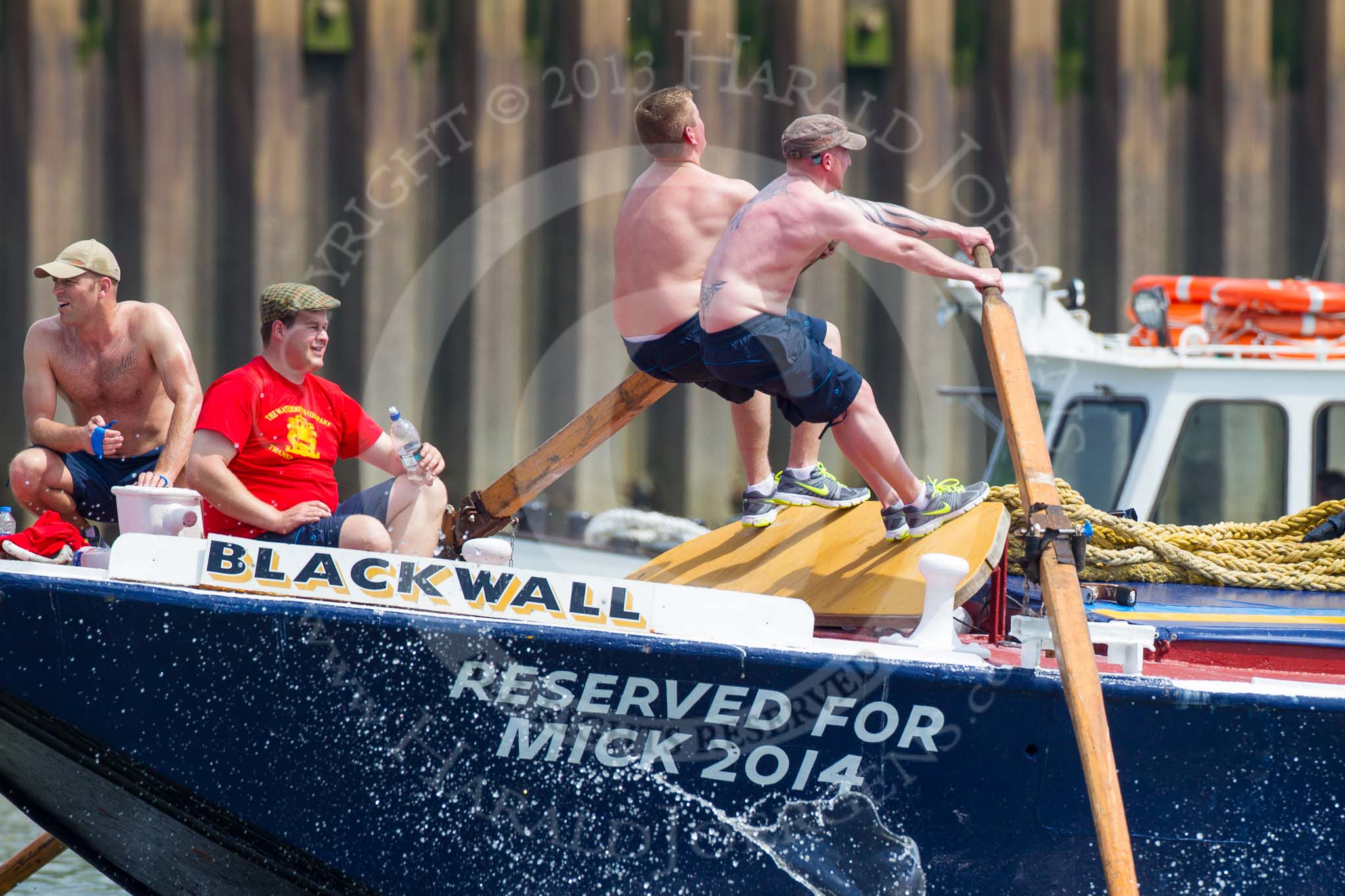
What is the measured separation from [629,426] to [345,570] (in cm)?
554

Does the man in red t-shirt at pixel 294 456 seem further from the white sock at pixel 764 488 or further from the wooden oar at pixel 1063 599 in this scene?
the wooden oar at pixel 1063 599

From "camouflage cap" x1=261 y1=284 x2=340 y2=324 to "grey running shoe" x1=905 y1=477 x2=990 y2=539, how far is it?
1731 mm

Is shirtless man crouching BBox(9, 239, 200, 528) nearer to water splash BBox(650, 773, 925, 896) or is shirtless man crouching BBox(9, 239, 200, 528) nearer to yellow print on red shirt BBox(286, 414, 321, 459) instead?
yellow print on red shirt BBox(286, 414, 321, 459)

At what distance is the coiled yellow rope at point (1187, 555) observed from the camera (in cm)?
460

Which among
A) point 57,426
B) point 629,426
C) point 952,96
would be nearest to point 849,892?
point 57,426

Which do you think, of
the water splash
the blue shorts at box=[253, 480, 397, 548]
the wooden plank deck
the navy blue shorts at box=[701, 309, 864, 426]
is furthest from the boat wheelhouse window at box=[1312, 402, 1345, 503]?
the blue shorts at box=[253, 480, 397, 548]

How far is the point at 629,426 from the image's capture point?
912cm

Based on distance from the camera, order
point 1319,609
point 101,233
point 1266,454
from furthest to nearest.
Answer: point 101,233 < point 1266,454 < point 1319,609

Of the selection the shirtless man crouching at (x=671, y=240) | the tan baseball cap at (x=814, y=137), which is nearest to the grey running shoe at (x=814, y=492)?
the shirtless man crouching at (x=671, y=240)

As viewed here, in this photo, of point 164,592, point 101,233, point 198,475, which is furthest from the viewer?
point 101,233

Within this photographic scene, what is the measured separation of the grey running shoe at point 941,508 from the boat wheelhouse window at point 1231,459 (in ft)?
5.42

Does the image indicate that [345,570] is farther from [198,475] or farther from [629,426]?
[629,426]

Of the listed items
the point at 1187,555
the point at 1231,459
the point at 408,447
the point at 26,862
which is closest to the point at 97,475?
the point at 408,447

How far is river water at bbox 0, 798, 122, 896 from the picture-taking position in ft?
18.6
